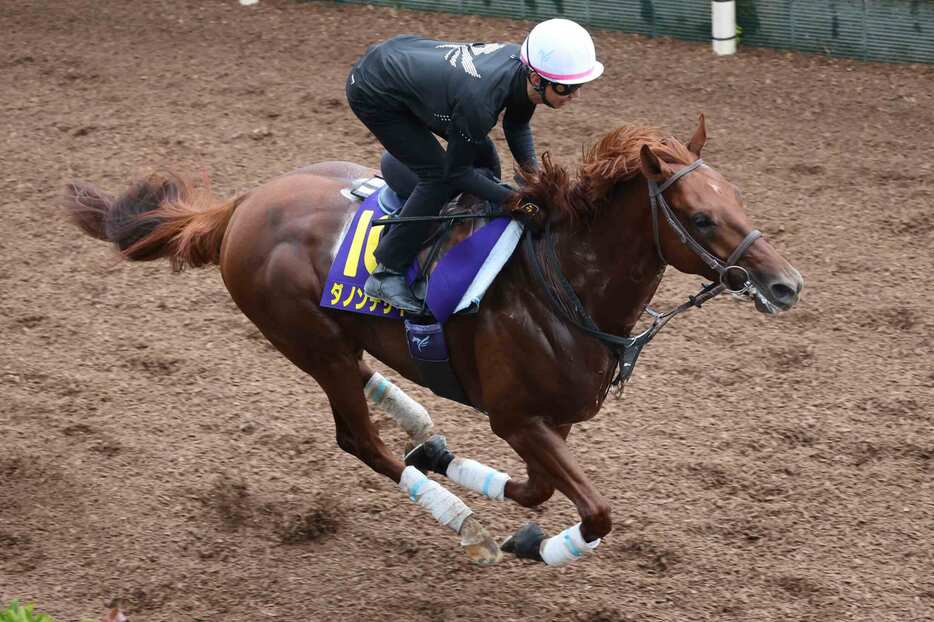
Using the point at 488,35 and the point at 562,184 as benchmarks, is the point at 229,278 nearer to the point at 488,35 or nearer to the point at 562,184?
the point at 562,184

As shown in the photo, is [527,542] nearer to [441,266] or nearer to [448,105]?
[441,266]

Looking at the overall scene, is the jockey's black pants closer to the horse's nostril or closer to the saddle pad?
the saddle pad

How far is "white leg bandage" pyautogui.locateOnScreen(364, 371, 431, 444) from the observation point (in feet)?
18.5

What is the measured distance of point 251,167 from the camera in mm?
8836

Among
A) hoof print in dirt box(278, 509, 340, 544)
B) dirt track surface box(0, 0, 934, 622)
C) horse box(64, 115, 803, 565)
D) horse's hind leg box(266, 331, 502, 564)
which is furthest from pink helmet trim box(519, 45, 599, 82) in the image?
hoof print in dirt box(278, 509, 340, 544)

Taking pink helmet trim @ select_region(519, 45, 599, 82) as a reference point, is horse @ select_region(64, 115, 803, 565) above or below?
below

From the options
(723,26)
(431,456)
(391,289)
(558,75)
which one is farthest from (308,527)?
(723,26)

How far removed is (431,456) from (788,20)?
6250mm

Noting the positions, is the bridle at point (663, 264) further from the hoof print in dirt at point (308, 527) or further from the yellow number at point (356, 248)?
the hoof print in dirt at point (308, 527)

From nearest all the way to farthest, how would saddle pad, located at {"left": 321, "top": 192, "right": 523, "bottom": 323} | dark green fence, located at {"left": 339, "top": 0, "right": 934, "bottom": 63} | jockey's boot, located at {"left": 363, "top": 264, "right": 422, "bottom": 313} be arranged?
saddle pad, located at {"left": 321, "top": 192, "right": 523, "bottom": 323} → jockey's boot, located at {"left": 363, "top": 264, "right": 422, "bottom": 313} → dark green fence, located at {"left": 339, "top": 0, "right": 934, "bottom": 63}

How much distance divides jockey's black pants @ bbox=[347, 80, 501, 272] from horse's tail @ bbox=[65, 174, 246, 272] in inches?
39.1

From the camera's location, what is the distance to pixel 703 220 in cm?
430

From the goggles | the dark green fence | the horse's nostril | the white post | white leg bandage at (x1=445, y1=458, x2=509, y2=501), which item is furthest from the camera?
the white post

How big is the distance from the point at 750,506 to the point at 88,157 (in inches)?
231
